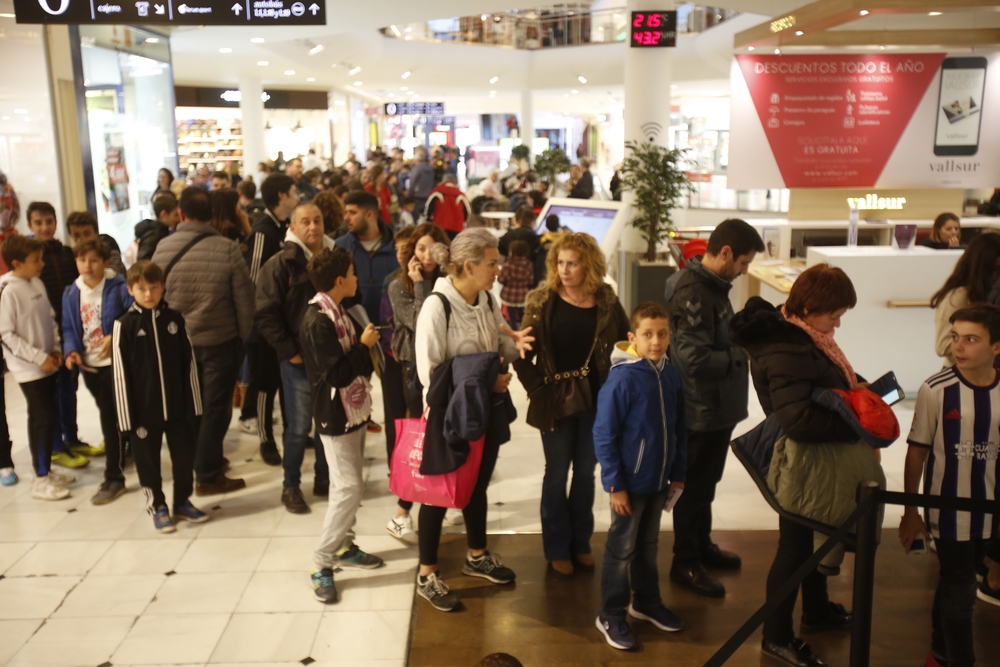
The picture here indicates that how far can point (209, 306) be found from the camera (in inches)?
179

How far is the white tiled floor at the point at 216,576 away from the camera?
3293 millimetres

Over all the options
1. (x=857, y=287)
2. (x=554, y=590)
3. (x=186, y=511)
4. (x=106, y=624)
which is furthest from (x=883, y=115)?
(x=106, y=624)

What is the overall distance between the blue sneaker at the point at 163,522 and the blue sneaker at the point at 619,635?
235cm

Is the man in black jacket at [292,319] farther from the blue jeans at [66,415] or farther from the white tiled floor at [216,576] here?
the blue jeans at [66,415]

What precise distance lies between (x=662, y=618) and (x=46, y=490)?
352cm

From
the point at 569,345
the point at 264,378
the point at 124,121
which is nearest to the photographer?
the point at 569,345

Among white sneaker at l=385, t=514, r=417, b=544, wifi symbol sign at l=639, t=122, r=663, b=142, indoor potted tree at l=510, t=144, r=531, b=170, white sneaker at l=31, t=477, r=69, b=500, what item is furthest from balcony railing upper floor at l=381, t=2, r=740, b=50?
white sneaker at l=385, t=514, r=417, b=544

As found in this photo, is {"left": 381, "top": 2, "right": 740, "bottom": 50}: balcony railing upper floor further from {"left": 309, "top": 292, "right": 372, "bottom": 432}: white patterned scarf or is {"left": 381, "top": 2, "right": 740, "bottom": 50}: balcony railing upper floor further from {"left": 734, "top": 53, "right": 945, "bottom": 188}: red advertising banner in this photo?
{"left": 309, "top": 292, "right": 372, "bottom": 432}: white patterned scarf

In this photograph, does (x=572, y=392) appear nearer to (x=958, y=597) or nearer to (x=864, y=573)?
(x=864, y=573)

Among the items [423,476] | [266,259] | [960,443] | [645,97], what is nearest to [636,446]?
[423,476]

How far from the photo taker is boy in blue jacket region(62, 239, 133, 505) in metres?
4.66

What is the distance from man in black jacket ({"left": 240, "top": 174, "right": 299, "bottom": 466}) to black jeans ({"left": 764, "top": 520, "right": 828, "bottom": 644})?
326 cm

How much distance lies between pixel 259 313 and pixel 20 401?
3.70 meters

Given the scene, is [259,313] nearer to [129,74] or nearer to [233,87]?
[129,74]
